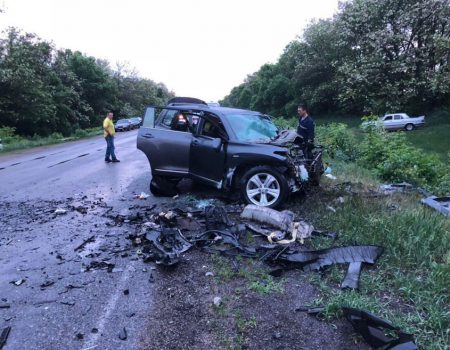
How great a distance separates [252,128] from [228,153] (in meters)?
0.96

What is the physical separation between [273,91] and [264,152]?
1963 inches

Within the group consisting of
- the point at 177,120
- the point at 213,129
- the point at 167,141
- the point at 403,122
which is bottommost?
the point at 403,122

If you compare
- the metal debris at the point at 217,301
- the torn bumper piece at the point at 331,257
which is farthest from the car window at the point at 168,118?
the metal debris at the point at 217,301

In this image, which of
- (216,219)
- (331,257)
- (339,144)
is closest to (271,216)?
(216,219)

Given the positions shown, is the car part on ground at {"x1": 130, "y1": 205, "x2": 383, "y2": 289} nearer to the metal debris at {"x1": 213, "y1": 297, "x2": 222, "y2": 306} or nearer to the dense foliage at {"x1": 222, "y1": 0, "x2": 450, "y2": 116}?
the metal debris at {"x1": 213, "y1": 297, "x2": 222, "y2": 306}

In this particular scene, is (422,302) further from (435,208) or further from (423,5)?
(423,5)

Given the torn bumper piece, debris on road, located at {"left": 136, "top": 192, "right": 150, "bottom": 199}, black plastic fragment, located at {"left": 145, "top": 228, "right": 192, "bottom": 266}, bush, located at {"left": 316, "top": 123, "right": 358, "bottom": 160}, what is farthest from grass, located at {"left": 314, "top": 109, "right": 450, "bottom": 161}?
black plastic fragment, located at {"left": 145, "top": 228, "right": 192, "bottom": 266}

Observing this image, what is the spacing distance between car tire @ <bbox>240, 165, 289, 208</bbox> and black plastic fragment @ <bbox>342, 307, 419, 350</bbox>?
3.37 meters

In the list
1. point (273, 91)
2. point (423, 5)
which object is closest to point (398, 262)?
point (423, 5)

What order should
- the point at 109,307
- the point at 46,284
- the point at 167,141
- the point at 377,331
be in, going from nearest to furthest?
the point at 377,331 < the point at 109,307 < the point at 46,284 < the point at 167,141

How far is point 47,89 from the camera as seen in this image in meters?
33.3

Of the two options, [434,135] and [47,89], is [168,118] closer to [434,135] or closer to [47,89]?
[434,135]

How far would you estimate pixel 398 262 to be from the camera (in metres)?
4.38

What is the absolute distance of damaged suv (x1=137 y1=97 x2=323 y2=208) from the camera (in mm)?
6715
